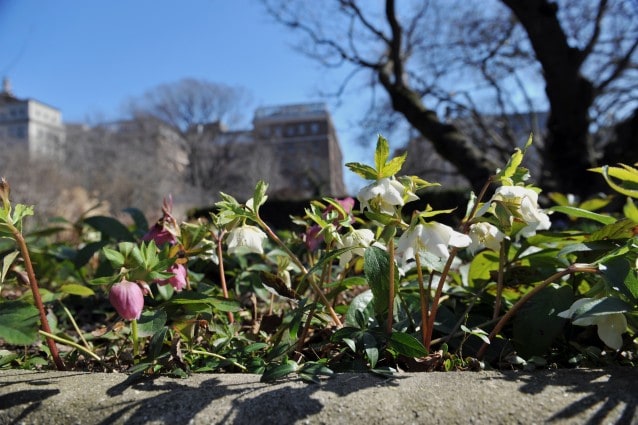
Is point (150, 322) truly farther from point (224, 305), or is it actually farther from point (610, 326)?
point (610, 326)

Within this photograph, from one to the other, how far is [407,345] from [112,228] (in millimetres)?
860

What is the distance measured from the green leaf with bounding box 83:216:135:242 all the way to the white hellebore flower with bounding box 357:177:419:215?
2.57 feet

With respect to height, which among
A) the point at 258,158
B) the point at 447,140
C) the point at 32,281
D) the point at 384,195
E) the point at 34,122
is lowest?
the point at 32,281

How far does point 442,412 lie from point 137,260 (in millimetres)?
437

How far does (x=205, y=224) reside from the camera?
2.73 feet

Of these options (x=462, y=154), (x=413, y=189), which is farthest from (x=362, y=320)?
(x=462, y=154)

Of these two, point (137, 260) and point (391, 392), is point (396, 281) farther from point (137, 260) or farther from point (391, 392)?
point (137, 260)

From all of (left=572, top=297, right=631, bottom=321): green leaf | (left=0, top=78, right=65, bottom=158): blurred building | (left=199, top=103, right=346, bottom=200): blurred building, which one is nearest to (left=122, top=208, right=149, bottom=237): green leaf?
(left=572, top=297, right=631, bottom=321): green leaf

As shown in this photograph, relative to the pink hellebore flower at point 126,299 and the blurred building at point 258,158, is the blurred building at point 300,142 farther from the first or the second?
the pink hellebore flower at point 126,299

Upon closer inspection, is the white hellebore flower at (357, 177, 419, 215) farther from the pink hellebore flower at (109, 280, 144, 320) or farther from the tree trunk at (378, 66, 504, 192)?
the tree trunk at (378, 66, 504, 192)

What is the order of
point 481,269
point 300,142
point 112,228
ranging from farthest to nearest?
point 300,142 → point 112,228 → point 481,269

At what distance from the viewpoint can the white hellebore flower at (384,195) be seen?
0.56 metres

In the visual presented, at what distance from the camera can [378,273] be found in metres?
0.57

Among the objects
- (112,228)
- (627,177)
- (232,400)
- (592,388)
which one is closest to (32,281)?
(232,400)
